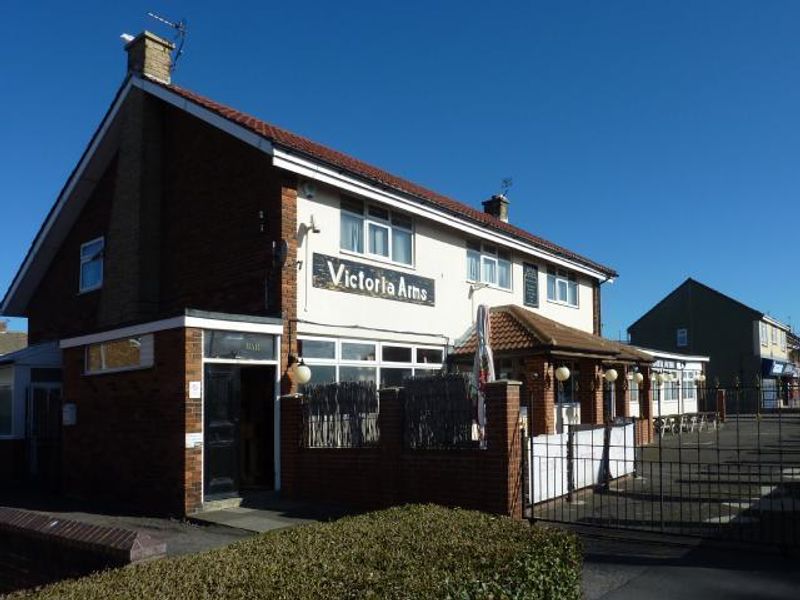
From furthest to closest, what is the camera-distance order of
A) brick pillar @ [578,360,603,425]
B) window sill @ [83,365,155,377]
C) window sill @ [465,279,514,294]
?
brick pillar @ [578,360,603,425]
window sill @ [465,279,514,294]
window sill @ [83,365,155,377]

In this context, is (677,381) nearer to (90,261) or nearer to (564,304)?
(564,304)

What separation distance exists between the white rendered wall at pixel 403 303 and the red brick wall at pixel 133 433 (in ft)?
8.91

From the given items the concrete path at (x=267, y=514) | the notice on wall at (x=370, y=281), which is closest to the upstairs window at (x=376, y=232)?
the notice on wall at (x=370, y=281)

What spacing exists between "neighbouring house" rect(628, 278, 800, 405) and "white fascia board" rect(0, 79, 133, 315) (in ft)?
135

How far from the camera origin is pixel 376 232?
49.6 ft

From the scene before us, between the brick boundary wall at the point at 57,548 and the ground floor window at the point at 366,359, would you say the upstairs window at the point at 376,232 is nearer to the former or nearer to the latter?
the ground floor window at the point at 366,359

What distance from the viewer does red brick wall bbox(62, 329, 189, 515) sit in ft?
36.0

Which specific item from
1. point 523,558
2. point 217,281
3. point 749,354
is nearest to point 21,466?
point 217,281

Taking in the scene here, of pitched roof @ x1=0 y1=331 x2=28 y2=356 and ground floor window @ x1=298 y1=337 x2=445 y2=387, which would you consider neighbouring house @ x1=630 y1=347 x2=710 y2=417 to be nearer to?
ground floor window @ x1=298 y1=337 x2=445 y2=387

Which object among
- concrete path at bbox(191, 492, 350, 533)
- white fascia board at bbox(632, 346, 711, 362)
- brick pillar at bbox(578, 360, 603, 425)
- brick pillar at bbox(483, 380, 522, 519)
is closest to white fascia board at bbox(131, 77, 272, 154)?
concrete path at bbox(191, 492, 350, 533)

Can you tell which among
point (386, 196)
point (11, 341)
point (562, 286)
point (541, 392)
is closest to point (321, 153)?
point (386, 196)

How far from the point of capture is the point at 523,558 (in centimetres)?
464

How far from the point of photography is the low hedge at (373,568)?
4.19m

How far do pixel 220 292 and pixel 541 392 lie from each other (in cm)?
676
